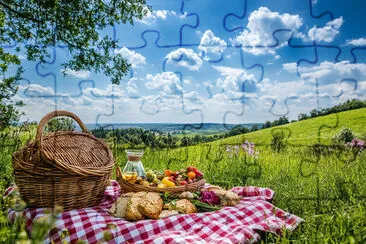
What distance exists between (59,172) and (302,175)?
12.7 feet

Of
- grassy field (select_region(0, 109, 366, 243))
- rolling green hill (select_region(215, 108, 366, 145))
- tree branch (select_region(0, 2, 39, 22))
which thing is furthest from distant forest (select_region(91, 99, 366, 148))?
tree branch (select_region(0, 2, 39, 22))

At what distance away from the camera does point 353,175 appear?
5.52 m

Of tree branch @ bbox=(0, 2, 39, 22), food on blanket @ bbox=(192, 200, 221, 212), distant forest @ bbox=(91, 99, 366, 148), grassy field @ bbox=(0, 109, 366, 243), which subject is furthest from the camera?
tree branch @ bbox=(0, 2, 39, 22)

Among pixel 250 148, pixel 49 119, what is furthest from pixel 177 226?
pixel 250 148

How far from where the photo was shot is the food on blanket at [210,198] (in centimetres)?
445

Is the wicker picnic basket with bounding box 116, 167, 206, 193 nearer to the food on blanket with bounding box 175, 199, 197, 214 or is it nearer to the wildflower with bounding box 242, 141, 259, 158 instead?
the food on blanket with bounding box 175, 199, 197, 214

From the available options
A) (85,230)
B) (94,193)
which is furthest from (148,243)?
(94,193)

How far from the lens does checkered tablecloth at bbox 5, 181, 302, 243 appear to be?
357 cm

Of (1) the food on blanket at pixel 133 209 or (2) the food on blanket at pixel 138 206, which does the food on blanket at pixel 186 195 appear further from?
(1) the food on blanket at pixel 133 209

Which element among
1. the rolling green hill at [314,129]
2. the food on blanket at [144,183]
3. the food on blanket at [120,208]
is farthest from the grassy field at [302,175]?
the food on blanket at [144,183]

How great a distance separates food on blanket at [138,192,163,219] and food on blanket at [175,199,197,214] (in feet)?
0.62

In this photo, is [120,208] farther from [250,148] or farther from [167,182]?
[250,148]

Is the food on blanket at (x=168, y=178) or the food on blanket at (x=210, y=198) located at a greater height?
the food on blanket at (x=168, y=178)

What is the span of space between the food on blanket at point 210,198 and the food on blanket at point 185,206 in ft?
0.97
